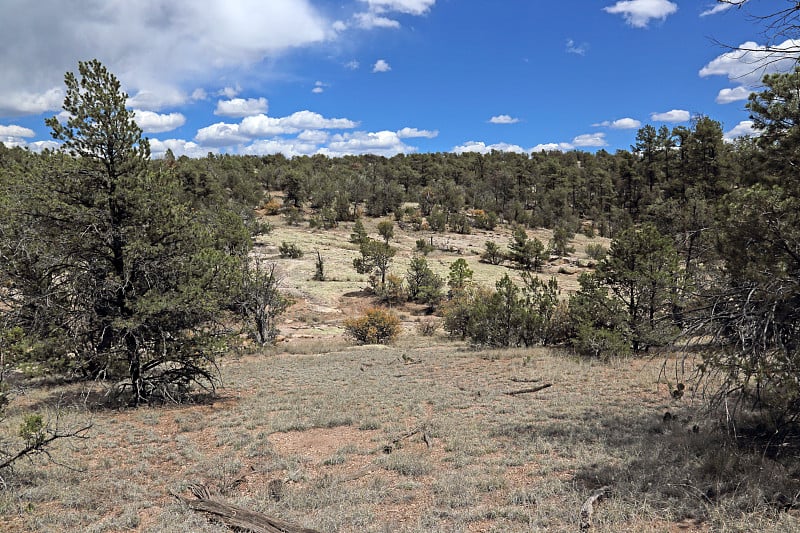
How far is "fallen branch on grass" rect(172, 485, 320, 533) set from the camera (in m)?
5.21

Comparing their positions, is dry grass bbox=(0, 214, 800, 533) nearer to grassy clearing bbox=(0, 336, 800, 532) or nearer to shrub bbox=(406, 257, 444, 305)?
grassy clearing bbox=(0, 336, 800, 532)

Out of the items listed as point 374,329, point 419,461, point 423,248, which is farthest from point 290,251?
point 419,461

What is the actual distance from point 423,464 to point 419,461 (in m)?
0.16

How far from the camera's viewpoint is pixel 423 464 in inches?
285

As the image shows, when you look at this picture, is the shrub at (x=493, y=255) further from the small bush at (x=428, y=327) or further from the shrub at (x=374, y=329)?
the shrub at (x=374, y=329)

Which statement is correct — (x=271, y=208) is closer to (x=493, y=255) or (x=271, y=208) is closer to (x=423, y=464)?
(x=493, y=255)

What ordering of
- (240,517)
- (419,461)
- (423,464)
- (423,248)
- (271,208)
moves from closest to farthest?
(240,517), (423,464), (419,461), (423,248), (271,208)

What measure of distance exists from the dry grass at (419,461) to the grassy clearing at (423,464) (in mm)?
30

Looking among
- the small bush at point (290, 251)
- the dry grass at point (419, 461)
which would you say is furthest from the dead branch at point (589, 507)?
the small bush at point (290, 251)

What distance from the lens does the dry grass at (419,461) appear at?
5352 mm

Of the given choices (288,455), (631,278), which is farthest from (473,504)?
(631,278)

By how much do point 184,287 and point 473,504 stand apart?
8.15 m

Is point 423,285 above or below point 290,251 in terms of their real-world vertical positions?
below

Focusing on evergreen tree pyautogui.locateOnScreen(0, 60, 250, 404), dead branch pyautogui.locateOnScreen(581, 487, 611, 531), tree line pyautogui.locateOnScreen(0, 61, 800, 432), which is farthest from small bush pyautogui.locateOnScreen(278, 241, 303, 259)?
dead branch pyautogui.locateOnScreen(581, 487, 611, 531)
